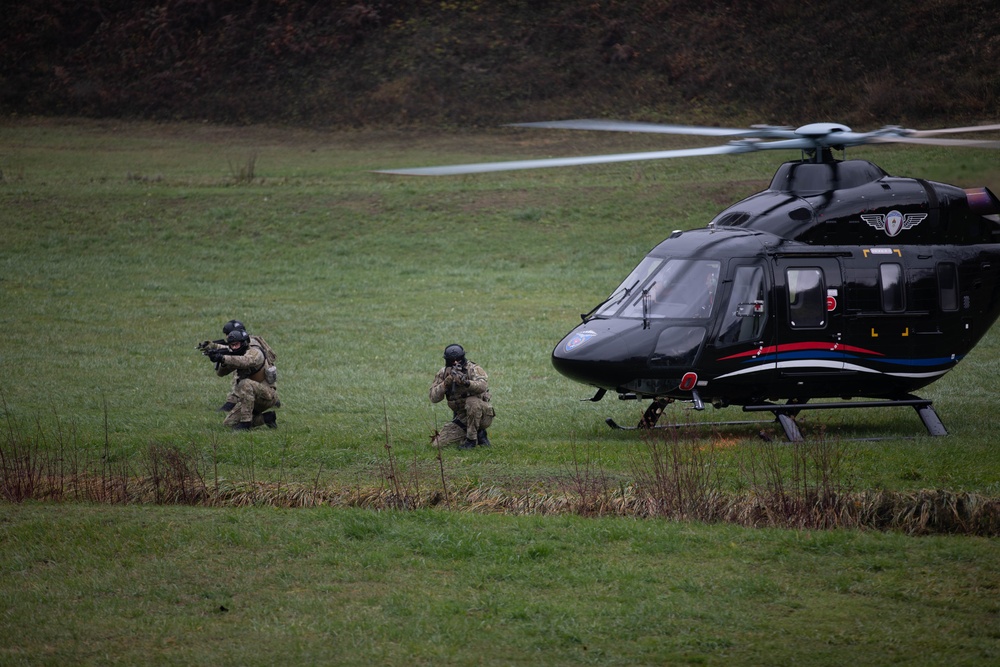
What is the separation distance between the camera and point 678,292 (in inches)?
556

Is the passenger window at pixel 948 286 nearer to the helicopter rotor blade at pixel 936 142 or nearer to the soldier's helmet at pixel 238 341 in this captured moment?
the helicopter rotor blade at pixel 936 142

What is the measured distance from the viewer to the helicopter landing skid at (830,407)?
1423 cm

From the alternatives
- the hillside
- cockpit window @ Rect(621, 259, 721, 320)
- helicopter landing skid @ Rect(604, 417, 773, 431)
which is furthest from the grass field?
the hillside

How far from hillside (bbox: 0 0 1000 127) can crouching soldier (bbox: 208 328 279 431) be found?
3370 centimetres

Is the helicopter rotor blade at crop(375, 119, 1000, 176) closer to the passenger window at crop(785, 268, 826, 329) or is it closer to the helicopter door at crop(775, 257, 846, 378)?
the helicopter door at crop(775, 257, 846, 378)

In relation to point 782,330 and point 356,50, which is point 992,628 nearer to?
point 782,330

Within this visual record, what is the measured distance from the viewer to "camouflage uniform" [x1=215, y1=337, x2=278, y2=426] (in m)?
14.8

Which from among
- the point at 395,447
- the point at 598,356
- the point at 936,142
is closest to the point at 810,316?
the point at 936,142

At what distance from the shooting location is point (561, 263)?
99.2ft

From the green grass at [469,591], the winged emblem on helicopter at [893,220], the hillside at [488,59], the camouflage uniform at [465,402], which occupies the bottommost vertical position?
the green grass at [469,591]

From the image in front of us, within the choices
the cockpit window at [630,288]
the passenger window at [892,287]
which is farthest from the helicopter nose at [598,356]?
the passenger window at [892,287]

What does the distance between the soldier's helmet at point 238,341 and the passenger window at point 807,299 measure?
23.6 feet

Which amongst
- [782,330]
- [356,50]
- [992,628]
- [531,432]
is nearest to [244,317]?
[531,432]

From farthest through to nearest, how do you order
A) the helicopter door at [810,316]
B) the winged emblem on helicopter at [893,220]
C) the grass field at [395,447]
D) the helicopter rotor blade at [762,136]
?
the winged emblem on helicopter at [893,220]
the helicopter door at [810,316]
the helicopter rotor blade at [762,136]
the grass field at [395,447]
